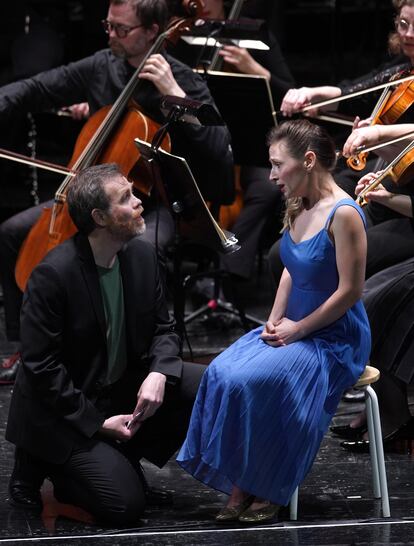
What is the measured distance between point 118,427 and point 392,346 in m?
0.97

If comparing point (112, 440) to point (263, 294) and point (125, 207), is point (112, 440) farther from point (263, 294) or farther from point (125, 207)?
point (263, 294)

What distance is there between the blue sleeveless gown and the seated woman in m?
0.45

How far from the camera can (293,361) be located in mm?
3268

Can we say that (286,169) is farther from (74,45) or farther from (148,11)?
(74,45)

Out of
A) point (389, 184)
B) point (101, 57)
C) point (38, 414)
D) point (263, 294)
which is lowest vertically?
point (263, 294)

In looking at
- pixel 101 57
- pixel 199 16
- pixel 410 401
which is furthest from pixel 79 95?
pixel 410 401

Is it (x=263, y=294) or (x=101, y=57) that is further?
(x=263, y=294)

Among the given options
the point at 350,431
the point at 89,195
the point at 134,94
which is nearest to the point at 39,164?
the point at 134,94

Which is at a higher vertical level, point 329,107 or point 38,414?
point 329,107

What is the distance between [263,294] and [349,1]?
7.95 feet

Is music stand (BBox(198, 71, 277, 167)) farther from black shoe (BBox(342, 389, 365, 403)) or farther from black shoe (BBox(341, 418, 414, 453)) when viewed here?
black shoe (BBox(341, 418, 414, 453))

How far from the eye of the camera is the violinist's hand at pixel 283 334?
11.0ft

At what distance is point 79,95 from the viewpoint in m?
4.79

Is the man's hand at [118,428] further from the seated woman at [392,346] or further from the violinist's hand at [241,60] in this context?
the violinist's hand at [241,60]
